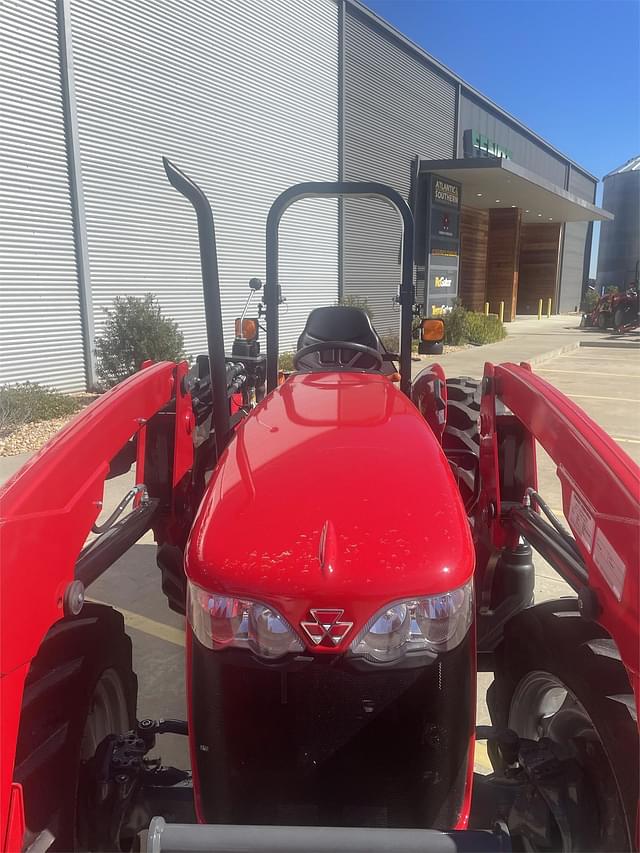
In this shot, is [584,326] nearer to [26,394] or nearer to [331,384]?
[26,394]

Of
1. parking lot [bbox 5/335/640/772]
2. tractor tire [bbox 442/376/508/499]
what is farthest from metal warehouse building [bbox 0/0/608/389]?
tractor tire [bbox 442/376/508/499]

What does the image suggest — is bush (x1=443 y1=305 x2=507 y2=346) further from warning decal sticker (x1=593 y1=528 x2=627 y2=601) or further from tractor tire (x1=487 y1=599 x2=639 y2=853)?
warning decal sticker (x1=593 y1=528 x2=627 y2=601)

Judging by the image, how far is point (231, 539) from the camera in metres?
1.32

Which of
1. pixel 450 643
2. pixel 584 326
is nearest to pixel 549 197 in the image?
pixel 584 326

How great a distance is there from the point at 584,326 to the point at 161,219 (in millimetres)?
17310

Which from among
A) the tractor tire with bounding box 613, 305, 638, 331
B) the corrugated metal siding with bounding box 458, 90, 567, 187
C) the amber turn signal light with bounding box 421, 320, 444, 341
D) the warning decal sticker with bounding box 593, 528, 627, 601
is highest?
the corrugated metal siding with bounding box 458, 90, 567, 187

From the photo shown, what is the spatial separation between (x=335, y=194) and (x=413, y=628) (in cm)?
195

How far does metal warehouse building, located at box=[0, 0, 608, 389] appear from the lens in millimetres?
8500

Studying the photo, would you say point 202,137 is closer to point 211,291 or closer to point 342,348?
point 342,348

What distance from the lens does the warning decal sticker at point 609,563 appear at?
128 cm

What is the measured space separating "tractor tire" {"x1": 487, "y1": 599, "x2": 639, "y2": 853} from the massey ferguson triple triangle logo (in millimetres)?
607

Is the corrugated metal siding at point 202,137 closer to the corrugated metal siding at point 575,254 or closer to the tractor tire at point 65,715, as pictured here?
the tractor tire at point 65,715

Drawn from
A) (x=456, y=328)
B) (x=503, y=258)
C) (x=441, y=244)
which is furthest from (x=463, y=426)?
(x=503, y=258)

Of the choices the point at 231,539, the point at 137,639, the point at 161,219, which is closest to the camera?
the point at 231,539
